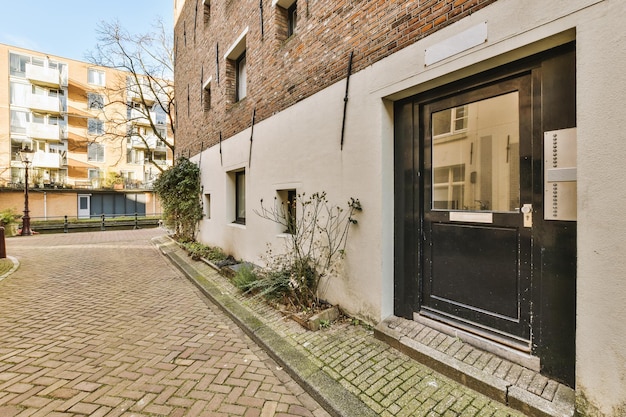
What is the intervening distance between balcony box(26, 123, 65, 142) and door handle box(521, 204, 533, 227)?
3485cm

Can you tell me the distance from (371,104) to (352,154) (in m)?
0.63

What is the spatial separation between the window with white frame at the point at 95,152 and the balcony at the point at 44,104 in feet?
12.5

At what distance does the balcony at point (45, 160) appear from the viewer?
2552 cm

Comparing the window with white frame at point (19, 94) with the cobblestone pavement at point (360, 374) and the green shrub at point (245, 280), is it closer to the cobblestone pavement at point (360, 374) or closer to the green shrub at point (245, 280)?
the green shrub at point (245, 280)

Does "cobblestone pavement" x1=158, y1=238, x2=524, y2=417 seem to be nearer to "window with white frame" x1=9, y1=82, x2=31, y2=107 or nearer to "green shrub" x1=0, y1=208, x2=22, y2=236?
"green shrub" x1=0, y1=208, x2=22, y2=236

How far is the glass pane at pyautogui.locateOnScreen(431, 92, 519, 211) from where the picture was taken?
8.56ft

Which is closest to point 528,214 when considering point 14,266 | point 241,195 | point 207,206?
point 241,195

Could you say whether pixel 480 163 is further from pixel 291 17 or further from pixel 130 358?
pixel 291 17

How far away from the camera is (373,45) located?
3.45 m

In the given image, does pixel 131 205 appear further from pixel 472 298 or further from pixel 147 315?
pixel 472 298

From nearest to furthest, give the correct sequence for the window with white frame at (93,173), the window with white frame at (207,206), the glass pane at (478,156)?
the glass pane at (478,156) < the window with white frame at (207,206) < the window with white frame at (93,173)

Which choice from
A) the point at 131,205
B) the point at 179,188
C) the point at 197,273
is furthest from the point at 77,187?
the point at 197,273

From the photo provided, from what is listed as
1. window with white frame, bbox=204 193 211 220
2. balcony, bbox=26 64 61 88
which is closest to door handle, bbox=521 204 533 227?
window with white frame, bbox=204 193 211 220

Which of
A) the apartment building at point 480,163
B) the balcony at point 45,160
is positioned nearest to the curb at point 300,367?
the apartment building at point 480,163
